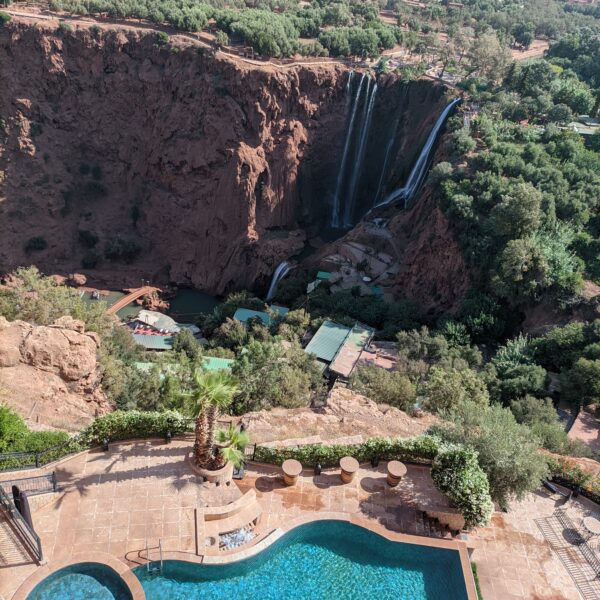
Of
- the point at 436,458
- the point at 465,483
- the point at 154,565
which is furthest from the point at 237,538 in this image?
the point at 465,483

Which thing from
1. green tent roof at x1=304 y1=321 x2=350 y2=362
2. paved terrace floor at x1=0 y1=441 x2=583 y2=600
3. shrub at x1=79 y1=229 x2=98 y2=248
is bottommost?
shrub at x1=79 y1=229 x2=98 y2=248

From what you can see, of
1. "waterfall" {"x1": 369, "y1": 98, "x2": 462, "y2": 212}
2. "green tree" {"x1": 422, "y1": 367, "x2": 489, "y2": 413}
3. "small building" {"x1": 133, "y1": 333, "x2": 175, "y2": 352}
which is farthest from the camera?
A: "waterfall" {"x1": 369, "y1": 98, "x2": 462, "y2": 212}

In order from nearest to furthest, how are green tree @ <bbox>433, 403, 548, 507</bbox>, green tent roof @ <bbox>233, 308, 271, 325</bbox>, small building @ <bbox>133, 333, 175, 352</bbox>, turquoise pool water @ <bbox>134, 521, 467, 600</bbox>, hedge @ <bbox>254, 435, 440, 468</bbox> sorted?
turquoise pool water @ <bbox>134, 521, 467, 600</bbox>
green tree @ <bbox>433, 403, 548, 507</bbox>
hedge @ <bbox>254, 435, 440, 468</bbox>
small building @ <bbox>133, 333, 175, 352</bbox>
green tent roof @ <bbox>233, 308, 271, 325</bbox>

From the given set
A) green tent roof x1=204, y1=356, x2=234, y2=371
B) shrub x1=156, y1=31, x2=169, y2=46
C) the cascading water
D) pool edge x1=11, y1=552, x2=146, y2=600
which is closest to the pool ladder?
pool edge x1=11, y1=552, x2=146, y2=600

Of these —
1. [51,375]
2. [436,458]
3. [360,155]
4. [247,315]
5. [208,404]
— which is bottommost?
[247,315]

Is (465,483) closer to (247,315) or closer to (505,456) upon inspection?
(505,456)

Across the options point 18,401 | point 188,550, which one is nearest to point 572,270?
point 188,550

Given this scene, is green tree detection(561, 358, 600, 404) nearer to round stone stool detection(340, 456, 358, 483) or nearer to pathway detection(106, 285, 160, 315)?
round stone stool detection(340, 456, 358, 483)
